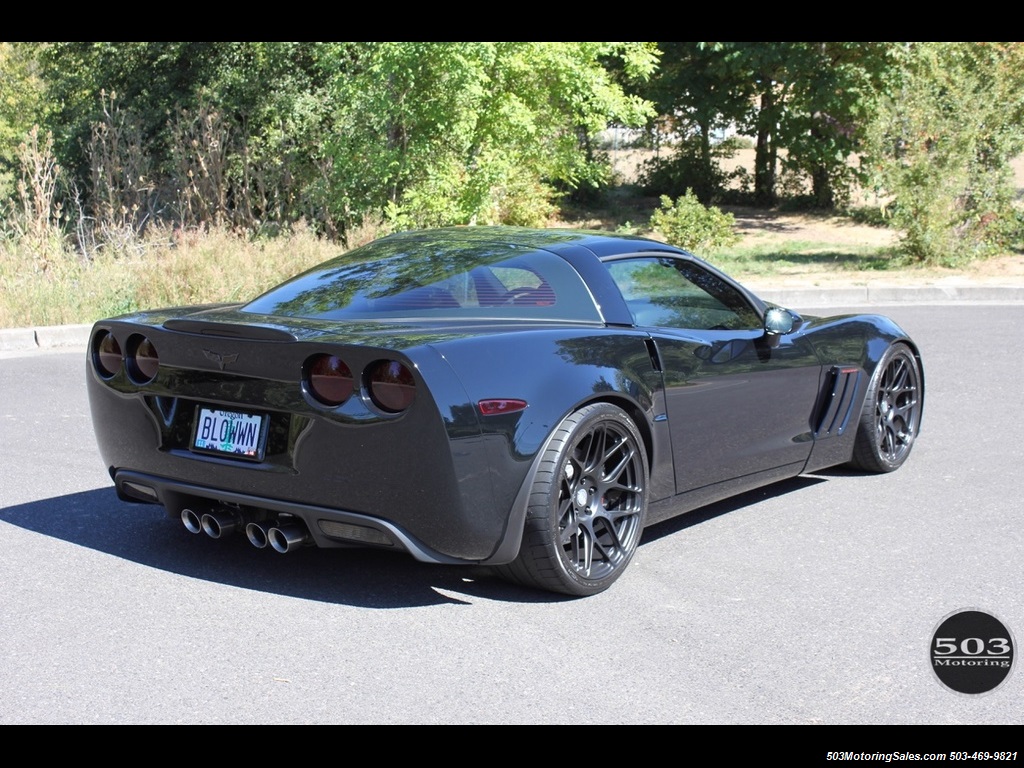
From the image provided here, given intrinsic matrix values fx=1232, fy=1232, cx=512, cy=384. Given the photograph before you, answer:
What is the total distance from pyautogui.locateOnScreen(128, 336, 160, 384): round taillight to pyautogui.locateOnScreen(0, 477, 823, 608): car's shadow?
767mm

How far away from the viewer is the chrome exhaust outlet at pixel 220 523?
4621 mm

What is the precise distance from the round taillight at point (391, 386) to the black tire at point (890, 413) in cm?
326

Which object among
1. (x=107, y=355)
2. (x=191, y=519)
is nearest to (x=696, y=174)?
(x=107, y=355)

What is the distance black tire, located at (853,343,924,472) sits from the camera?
21.7ft

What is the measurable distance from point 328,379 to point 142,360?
0.97 m

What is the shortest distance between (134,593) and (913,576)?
10.0 ft

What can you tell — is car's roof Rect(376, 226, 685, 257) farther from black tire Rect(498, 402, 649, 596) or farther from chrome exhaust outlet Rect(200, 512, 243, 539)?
chrome exhaust outlet Rect(200, 512, 243, 539)

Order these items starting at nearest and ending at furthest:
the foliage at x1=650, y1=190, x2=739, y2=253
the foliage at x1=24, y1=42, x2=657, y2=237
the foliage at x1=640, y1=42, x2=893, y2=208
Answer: the foliage at x1=24, y1=42, x2=657, y2=237 → the foliage at x1=650, y1=190, x2=739, y2=253 → the foliage at x1=640, y1=42, x2=893, y2=208

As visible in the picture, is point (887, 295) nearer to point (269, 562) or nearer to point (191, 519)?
point (269, 562)

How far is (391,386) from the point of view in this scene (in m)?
4.23

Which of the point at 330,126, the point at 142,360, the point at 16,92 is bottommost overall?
the point at 142,360

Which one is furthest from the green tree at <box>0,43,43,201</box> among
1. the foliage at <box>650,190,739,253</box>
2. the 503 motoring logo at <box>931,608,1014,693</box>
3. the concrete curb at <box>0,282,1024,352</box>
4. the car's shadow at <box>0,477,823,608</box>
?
the 503 motoring logo at <box>931,608,1014,693</box>
